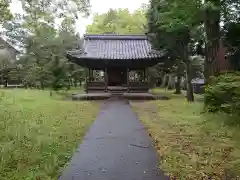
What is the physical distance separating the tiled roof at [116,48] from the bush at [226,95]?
11.5 metres

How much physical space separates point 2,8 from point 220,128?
7.77 meters

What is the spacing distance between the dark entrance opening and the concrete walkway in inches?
727

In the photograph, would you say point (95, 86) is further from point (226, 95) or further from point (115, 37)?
point (226, 95)

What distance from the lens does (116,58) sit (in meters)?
22.8

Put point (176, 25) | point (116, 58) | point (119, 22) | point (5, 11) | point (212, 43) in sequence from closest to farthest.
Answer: point (5, 11), point (212, 43), point (176, 25), point (116, 58), point (119, 22)

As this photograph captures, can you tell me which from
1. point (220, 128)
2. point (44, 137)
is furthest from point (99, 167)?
point (220, 128)

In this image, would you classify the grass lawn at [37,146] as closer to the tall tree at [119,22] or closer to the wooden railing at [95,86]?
the wooden railing at [95,86]

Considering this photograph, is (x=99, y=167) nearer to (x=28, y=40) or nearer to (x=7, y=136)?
(x=7, y=136)

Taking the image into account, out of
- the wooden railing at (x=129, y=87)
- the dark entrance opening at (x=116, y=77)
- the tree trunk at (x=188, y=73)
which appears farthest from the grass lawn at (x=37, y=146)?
the dark entrance opening at (x=116, y=77)

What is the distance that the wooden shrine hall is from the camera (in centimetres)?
2286

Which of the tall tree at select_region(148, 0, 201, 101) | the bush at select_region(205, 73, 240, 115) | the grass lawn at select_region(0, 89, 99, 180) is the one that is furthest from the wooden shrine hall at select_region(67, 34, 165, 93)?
the grass lawn at select_region(0, 89, 99, 180)

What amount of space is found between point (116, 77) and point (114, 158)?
21788 millimetres

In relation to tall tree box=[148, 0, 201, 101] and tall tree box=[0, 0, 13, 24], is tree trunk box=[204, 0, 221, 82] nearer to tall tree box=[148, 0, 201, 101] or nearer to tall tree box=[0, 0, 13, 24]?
tall tree box=[148, 0, 201, 101]

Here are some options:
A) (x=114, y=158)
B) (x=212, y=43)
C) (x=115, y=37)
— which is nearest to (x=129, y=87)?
(x=115, y=37)
